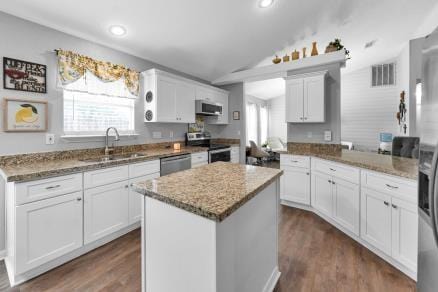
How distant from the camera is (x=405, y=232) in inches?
64.3

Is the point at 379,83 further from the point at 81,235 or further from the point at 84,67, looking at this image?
the point at 81,235

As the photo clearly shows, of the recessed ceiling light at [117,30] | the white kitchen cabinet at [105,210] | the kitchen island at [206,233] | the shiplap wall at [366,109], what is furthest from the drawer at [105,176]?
the shiplap wall at [366,109]

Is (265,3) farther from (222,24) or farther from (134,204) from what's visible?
(134,204)

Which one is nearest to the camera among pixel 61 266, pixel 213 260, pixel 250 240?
pixel 213 260

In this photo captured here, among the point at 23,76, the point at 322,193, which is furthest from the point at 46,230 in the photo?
the point at 322,193

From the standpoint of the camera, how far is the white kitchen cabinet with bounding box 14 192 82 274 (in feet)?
5.06

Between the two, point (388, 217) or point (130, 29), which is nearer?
point (388, 217)

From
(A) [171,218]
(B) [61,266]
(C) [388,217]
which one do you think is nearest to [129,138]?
(B) [61,266]

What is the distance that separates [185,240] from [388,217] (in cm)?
190

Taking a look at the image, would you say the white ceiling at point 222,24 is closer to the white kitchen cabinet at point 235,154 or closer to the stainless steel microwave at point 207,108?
the stainless steel microwave at point 207,108

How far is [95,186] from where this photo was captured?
6.49 feet

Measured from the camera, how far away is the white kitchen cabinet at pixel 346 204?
2145mm

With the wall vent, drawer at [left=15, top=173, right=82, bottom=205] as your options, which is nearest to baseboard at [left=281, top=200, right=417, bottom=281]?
drawer at [left=15, top=173, right=82, bottom=205]

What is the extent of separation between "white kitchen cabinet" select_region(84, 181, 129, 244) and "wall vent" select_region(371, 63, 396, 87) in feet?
23.5
